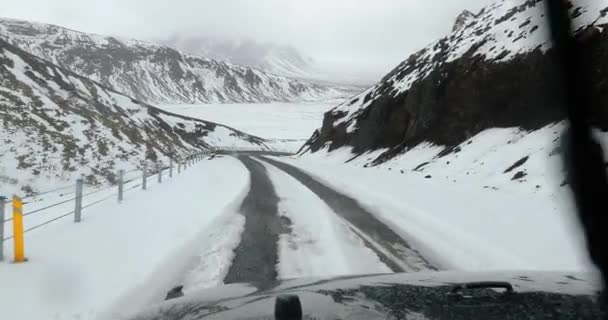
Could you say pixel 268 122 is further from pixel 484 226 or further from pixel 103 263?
pixel 103 263

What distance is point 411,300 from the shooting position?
2.29 meters

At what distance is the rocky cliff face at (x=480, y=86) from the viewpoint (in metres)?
16.7

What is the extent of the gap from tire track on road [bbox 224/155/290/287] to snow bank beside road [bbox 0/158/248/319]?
73cm

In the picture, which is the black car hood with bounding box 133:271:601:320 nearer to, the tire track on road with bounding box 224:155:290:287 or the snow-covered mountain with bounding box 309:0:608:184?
the tire track on road with bounding box 224:155:290:287

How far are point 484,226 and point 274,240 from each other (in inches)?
150

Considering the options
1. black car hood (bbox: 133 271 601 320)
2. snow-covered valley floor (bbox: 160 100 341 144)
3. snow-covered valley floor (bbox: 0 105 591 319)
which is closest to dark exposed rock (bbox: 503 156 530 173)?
snow-covered valley floor (bbox: 0 105 591 319)

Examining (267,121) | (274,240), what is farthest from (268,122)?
(274,240)

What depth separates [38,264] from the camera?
5.68m

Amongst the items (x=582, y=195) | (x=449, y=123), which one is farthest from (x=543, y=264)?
(x=449, y=123)

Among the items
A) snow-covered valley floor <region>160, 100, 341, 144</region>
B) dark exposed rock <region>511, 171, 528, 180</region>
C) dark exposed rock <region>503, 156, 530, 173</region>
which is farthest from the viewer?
snow-covered valley floor <region>160, 100, 341, 144</region>

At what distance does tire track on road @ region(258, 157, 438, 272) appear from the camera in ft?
20.2

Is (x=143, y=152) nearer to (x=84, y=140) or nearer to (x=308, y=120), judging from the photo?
(x=84, y=140)

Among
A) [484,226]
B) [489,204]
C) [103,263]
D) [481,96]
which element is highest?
[481,96]

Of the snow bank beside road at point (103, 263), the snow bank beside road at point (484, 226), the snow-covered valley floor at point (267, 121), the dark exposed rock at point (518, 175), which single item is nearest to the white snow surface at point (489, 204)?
the snow bank beside road at point (484, 226)
